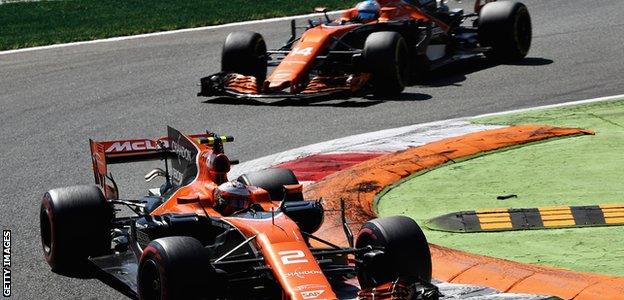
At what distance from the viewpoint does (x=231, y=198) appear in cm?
943

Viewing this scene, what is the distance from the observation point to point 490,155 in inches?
505

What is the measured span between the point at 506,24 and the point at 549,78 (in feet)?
4.68

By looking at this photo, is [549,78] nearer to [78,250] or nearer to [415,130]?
[415,130]

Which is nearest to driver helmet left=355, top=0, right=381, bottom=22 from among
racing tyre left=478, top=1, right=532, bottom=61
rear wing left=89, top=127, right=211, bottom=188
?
racing tyre left=478, top=1, right=532, bottom=61

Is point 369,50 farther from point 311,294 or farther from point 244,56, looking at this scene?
point 311,294

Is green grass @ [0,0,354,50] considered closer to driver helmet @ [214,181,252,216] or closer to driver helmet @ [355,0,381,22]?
driver helmet @ [355,0,381,22]

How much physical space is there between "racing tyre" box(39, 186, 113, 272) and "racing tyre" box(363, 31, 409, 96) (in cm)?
743

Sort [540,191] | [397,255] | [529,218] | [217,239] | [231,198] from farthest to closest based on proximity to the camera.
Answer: [540,191], [529,218], [231,198], [217,239], [397,255]

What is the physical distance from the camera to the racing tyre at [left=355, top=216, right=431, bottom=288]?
28.0 ft

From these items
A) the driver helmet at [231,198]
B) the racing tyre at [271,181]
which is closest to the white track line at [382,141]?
the racing tyre at [271,181]

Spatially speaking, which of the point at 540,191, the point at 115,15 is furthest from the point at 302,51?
the point at 115,15

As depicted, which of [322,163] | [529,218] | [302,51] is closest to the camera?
[529,218]

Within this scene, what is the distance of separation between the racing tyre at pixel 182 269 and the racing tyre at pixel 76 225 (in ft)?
5.13

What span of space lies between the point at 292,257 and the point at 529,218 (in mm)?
2560
